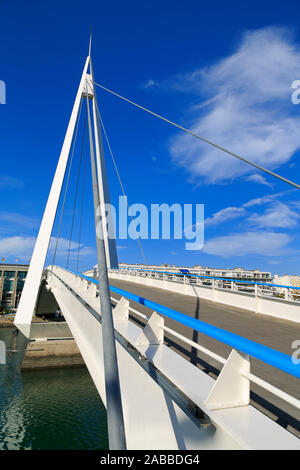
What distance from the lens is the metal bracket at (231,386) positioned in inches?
93.8

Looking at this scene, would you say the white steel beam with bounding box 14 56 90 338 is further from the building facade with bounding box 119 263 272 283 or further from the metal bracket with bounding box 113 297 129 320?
the building facade with bounding box 119 263 272 283

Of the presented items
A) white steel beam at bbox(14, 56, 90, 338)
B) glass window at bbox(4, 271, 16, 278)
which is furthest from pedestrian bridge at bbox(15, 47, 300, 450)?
glass window at bbox(4, 271, 16, 278)

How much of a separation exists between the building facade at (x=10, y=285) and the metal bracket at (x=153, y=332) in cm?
9198

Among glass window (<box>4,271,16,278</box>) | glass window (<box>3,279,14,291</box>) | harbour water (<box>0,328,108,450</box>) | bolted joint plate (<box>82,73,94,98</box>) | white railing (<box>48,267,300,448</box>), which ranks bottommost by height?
harbour water (<box>0,328,108,450</box>)

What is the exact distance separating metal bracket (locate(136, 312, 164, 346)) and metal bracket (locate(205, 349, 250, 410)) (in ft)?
5.64

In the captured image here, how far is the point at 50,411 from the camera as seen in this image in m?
18.3

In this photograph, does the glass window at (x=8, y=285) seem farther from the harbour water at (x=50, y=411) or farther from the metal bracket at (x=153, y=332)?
the metal bracket at (x=153, y=332)

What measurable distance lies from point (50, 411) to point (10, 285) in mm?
80242

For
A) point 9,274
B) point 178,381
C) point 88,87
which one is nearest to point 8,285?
point 9,274

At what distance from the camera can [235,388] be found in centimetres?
246

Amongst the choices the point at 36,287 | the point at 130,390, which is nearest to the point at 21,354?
the point at 36,287

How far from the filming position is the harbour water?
1465cm

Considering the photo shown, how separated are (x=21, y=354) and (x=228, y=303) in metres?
29.2
